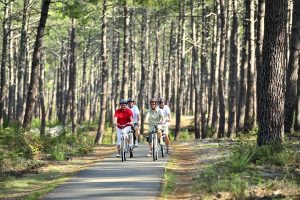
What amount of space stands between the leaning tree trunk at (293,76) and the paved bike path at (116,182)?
6538mm

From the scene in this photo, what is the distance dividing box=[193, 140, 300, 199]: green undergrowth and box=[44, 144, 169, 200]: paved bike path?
1.22 m

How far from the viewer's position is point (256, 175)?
11.6m

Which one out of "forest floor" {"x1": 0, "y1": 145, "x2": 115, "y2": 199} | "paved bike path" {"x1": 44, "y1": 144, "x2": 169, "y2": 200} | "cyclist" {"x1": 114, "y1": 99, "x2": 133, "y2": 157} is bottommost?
"forest floor" {"x1": 0, "y1": 145, "x2": 115, "y2": 199}

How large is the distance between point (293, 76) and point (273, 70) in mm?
7143

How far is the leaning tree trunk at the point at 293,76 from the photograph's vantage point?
67.6ft

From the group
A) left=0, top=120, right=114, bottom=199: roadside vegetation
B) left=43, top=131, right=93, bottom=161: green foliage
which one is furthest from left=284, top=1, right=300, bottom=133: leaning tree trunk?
left=43, top=131, right=93, bottom=161: green foliage

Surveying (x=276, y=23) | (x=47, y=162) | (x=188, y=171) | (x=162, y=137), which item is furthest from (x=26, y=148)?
(x=276, y=23)

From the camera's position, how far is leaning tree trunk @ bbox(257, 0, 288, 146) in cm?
1408

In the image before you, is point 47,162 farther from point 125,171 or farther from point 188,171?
point 188,171

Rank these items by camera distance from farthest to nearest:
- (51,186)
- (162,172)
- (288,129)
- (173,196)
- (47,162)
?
(288,129) → (47,162) → (162,172) → (51,186) → (173,196)

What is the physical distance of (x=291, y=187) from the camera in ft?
33.4

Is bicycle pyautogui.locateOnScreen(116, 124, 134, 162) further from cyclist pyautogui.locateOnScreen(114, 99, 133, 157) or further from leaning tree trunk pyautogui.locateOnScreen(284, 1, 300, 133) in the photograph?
leaning tree trunk pyautogui.locateOnScreen(284, 1, 300, 133)

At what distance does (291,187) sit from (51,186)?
5.84 meters

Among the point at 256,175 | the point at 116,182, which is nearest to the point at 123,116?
the point at 116,182
